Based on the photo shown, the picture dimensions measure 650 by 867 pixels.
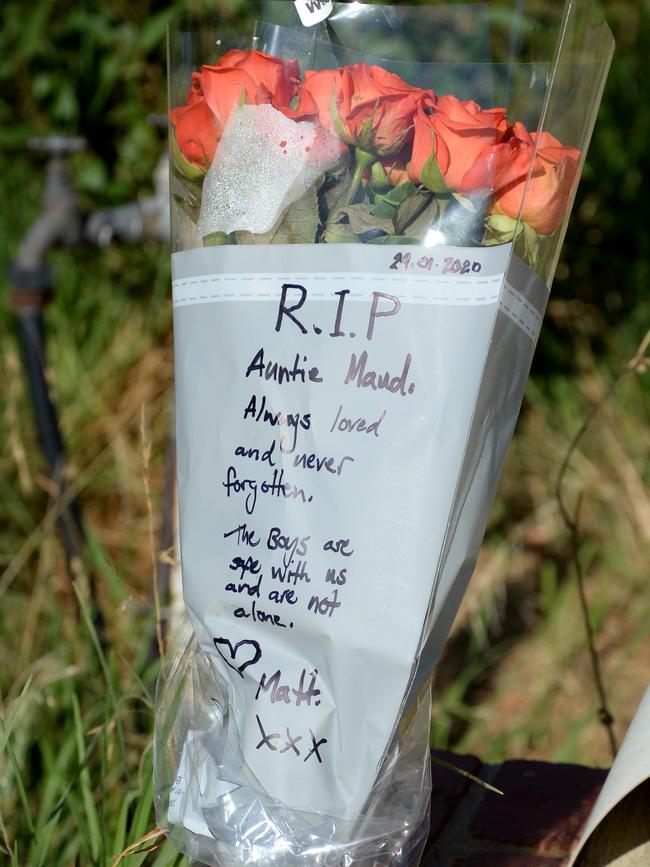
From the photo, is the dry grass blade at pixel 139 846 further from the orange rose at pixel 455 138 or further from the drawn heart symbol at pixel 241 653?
the orange rose at pixel 455 138

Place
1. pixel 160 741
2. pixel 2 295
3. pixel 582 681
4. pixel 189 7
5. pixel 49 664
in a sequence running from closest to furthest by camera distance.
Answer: pixel 160 741 < pixel 49 664 < pixel 582 681 < pixel 189 7 < pixel 2 295

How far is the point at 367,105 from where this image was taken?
71 cm

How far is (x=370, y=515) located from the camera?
71cm

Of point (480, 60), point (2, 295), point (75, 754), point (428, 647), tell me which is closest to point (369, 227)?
point (480, 60)

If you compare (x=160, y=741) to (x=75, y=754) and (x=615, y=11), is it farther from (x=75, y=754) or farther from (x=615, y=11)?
(x=615, y=11)

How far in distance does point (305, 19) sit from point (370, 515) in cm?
42

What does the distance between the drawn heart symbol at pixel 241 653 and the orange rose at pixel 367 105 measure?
40cm

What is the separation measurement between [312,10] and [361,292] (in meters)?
0.25

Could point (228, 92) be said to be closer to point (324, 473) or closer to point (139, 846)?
point (324, 473)

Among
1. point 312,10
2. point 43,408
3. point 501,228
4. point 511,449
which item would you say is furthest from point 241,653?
point 511,449

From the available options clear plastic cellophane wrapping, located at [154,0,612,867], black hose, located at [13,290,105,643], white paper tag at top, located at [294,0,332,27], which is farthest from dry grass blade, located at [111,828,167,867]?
black hose, located at [13,290,105,643]

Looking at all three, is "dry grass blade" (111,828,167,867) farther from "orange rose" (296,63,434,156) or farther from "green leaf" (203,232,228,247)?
"orange rose" (296,63,434,156)

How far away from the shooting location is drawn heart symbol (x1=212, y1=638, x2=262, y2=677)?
75 cm

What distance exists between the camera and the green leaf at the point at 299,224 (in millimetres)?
735
